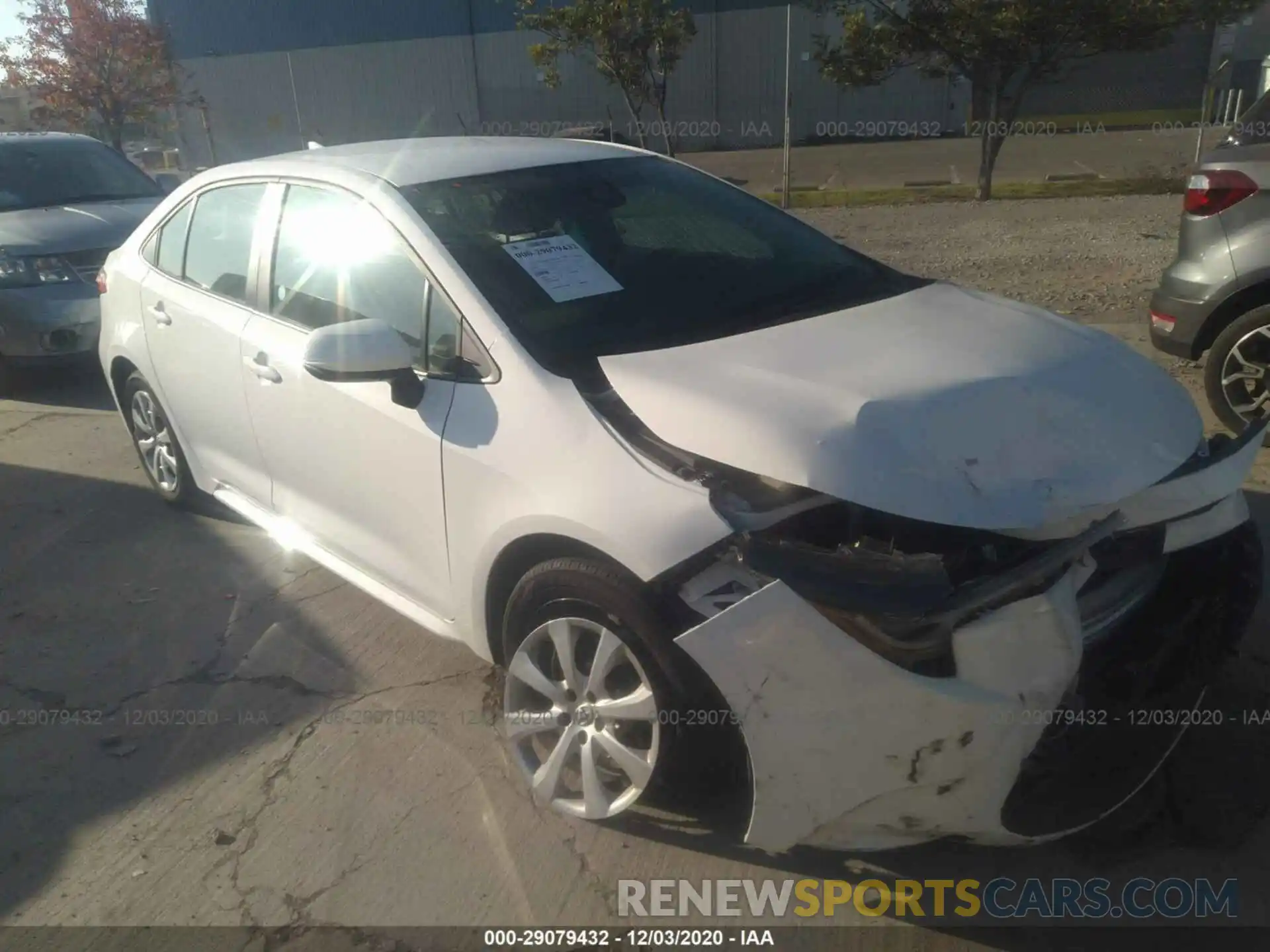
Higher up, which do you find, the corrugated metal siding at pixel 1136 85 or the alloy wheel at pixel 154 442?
the corrugated metal siding at pixel 1136 85

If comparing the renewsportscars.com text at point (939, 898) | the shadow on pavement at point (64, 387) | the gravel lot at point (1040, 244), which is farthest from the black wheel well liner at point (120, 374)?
the gravel lot at point (1040, 244)

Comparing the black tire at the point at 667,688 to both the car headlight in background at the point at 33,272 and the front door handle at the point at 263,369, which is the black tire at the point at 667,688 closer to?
the front door handle at the point at 263,369

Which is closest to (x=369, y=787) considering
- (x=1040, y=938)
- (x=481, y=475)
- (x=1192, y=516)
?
(x=481, y=475)

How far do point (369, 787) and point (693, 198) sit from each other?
7.76 feet

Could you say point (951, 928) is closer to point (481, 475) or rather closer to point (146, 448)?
point (481, 475)

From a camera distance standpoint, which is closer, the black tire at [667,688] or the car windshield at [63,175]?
the black tire at [667,688]

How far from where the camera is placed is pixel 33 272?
6766 mm

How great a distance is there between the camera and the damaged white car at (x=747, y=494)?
2086 millimetres

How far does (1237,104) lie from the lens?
930 inches

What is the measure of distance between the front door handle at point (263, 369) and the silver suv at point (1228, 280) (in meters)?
4.06

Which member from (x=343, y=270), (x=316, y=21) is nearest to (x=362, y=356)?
(x=343, y=270)

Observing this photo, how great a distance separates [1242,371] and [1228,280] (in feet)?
1.42

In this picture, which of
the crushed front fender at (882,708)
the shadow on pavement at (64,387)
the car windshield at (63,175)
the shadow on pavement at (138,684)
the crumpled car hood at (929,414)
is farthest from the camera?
the car windshield at (63,175)

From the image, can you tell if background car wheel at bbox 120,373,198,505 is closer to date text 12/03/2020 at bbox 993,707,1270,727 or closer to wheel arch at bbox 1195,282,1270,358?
date text 12/03/2020 at bbox 993,707,1270,727
